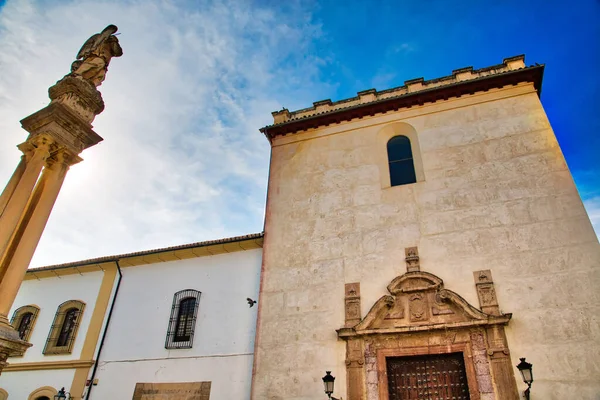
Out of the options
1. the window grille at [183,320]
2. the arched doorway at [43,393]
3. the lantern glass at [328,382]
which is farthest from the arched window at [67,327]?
the lantern glass at [328,382]

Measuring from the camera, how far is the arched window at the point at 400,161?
1122 centimetres

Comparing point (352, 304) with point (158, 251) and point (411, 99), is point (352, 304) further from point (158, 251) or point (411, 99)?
point (158, 251)

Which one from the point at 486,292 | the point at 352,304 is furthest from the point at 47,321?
the point at 486,292

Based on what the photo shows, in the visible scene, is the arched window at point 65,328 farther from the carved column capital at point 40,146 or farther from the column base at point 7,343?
the column base at point 7,343

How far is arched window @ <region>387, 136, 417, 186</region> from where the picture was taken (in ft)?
36.8

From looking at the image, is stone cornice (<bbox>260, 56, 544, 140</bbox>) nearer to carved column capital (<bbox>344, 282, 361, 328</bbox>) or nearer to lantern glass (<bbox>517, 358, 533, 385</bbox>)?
carved column capital (<bbox>344, 282, 361, 328</bbox>)

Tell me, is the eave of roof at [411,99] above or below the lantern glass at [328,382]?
above

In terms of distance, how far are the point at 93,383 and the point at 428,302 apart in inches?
386

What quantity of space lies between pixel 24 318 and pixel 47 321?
1.33 metres

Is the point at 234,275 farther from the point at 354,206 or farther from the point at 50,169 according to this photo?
the point at 50,169

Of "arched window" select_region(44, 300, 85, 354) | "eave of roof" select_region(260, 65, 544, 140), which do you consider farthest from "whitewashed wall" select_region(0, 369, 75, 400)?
"eave of roof" select_region(260, 65, 544, 140)

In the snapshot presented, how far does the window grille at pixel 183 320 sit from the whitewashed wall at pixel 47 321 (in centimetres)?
325

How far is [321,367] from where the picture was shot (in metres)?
9.19

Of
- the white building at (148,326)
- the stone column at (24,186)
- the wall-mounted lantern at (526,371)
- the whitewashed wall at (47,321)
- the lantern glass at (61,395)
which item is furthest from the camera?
the whitewashed wall at (47,321)
